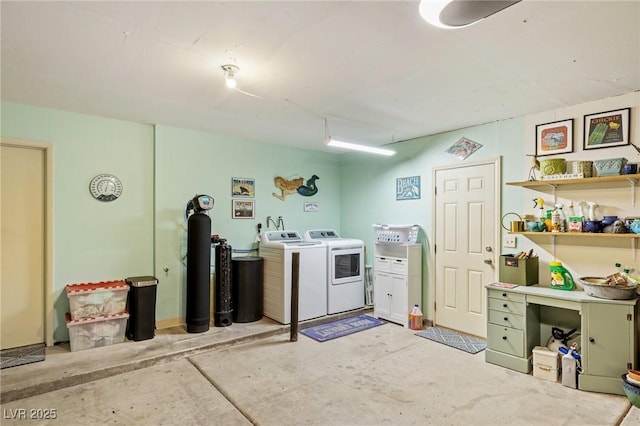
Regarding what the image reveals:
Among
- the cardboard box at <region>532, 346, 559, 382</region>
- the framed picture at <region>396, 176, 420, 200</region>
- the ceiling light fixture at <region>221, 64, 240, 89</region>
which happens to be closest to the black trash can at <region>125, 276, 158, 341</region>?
the ceiling light fixture at <region>221, 64, 240, 89</region>

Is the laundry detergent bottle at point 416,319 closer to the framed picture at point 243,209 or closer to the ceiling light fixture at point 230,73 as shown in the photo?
the framed picture at point 243,209

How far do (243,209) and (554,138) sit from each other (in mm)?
3987

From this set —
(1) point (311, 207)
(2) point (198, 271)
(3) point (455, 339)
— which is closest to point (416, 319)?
(3) point (455, 339)

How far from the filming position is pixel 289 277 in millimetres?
4562

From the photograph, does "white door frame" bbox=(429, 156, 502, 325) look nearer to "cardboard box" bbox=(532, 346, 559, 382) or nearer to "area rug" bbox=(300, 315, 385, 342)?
"area rug" bbox=(300, 315, 385, 342)

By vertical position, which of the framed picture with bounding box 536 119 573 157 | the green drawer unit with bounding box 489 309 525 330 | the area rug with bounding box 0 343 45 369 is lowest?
the area rug with bounding box 0 343 45 369

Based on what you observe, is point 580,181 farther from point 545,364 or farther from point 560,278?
point 545,364

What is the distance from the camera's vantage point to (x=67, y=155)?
3.80 meters

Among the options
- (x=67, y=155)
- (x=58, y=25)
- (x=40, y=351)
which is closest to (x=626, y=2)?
(x=58, y=25)

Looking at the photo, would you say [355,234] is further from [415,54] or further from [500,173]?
[415,54]

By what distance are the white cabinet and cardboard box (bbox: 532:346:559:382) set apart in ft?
5.41

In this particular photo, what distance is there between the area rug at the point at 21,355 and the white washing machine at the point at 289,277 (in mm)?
2527

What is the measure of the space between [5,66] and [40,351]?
278cm

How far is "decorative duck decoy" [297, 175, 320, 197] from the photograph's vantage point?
18.7 feet
